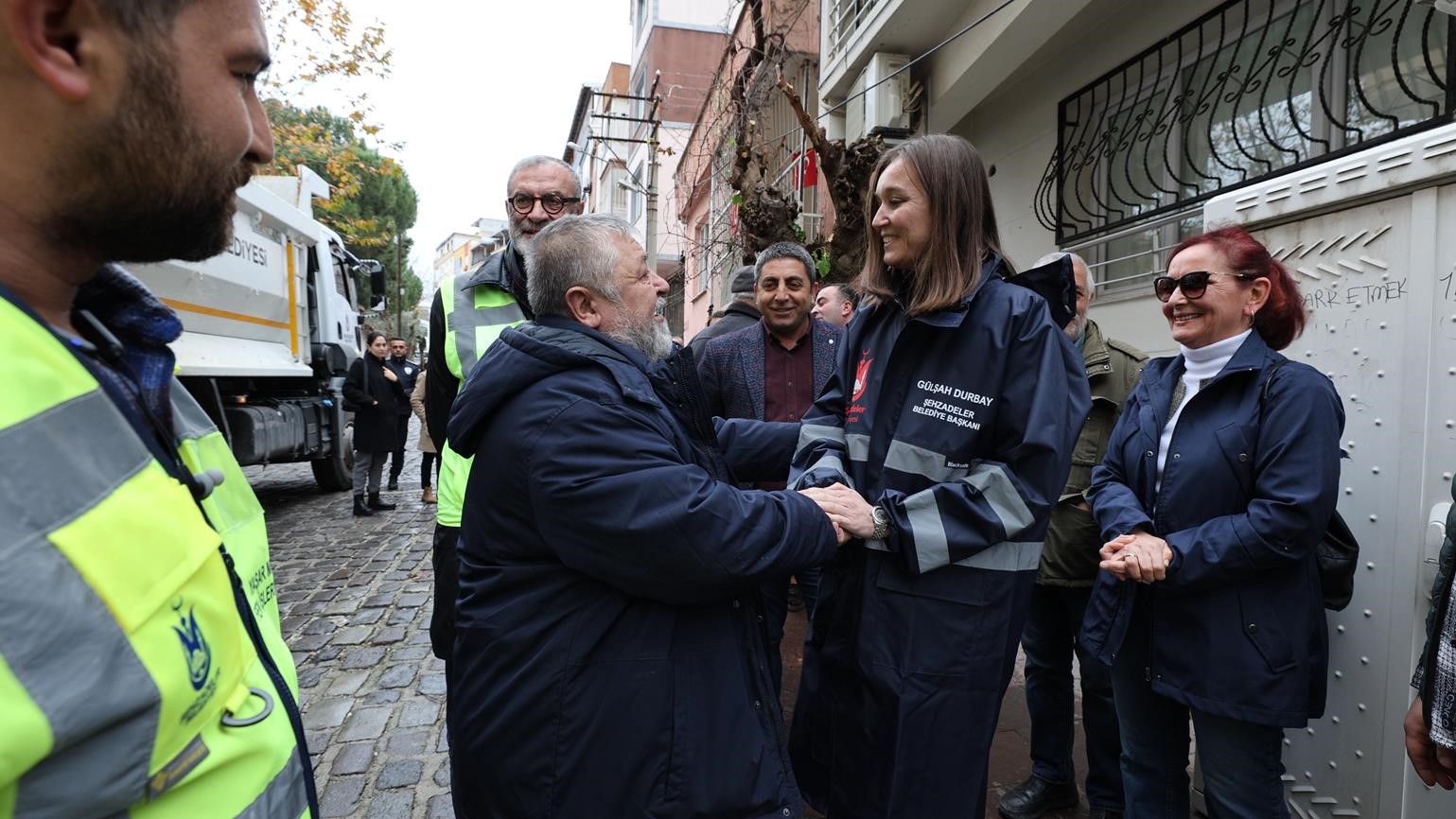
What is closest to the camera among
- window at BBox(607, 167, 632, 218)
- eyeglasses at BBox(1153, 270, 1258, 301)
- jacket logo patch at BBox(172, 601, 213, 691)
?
jacket logo patch at BBox(172, 601, 213, 691)

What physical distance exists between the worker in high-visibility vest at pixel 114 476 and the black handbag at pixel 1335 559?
242 cm

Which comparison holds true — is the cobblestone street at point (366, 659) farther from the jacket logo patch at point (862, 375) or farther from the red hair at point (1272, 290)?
the red hair at point (1272, 290)

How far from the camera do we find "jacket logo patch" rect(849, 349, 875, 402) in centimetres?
209

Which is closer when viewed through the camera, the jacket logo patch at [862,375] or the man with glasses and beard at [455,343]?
the jacket logo patch at [862,375]

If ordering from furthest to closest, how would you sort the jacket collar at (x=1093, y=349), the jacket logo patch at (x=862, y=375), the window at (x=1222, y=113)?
the window at (x=1222, y=113) < the jacket collar at (x=1093, y=349) < the jacket logo patch at (x=862, y=375)

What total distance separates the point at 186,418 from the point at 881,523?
1.37 metres

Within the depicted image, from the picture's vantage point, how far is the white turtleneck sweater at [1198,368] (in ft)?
7.54

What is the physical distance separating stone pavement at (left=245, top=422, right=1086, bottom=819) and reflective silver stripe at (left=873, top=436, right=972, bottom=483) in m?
1.83

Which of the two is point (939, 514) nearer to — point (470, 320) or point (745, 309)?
point (470, 320)

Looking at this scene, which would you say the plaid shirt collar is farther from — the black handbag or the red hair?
the red hair

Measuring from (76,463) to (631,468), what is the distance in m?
0.95

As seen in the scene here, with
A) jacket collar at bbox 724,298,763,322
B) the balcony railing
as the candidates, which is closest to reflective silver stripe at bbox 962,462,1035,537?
jacket collar at bbox 724,298,763,322

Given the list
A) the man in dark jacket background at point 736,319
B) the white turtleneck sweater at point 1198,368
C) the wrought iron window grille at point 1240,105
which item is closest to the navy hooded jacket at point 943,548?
the white turtleneck sweater at point 1198,368

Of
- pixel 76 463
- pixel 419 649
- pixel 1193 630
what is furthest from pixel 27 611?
pixel 419 649
